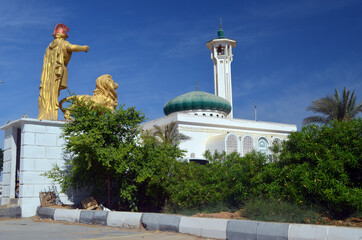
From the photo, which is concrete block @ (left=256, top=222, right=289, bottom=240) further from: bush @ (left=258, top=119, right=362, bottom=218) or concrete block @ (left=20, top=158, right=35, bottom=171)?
concrete block @ (left=20, top=158, right=35, bottom=171)

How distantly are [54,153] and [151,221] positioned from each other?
6.03 m

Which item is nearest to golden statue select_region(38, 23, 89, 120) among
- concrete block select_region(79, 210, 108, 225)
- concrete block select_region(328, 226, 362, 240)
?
concrete block select_region(79, 210, 108, 225)

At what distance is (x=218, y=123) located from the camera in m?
37.9

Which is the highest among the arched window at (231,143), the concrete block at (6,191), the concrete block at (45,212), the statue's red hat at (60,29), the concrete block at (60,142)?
the statue's red hat at (60,29)

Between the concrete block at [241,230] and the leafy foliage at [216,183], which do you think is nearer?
the concrete block at [241,230]

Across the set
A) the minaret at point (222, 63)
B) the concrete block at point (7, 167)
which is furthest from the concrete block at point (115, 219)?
the minaret at point (222, 63)

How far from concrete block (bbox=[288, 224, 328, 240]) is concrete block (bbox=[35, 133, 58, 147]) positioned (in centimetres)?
908

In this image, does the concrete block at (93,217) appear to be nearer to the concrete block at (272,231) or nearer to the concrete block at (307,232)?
the concrete block at (272,231)

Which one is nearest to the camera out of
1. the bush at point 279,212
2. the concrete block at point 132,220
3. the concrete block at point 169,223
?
the bush at point 279,212

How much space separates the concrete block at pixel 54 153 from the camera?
41.2 feet

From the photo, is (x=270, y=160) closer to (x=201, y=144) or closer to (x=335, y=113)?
(x=335, y=113)

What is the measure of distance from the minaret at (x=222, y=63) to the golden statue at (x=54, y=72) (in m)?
32.9

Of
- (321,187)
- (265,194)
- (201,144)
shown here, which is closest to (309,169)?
(321,187)

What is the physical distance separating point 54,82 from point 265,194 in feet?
28.8
